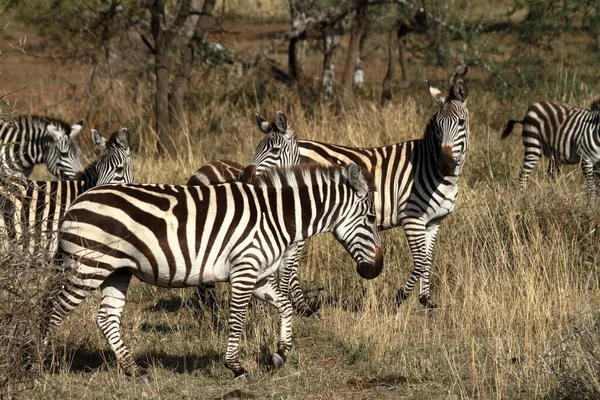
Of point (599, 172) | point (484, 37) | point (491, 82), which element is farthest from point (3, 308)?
point (484, 37)

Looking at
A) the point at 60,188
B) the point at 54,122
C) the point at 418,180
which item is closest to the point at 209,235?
the point at 60,188

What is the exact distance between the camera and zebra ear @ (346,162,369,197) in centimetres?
664

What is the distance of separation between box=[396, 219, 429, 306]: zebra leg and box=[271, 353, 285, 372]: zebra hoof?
7.63 ft

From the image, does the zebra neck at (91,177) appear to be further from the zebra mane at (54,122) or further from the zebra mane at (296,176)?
the zebra mane at (296,176)

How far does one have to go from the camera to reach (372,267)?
674 cm

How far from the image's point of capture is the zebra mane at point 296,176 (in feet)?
22.0

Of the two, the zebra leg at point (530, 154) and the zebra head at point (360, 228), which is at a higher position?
the zebra leg at point (530, 154)

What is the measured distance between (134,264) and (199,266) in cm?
44

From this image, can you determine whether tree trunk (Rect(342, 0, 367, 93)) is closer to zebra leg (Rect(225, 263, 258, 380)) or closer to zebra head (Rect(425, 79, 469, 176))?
zebra head (Rect(425, 79, 469, 176))

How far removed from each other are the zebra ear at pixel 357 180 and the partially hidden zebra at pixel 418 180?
6.02 feet

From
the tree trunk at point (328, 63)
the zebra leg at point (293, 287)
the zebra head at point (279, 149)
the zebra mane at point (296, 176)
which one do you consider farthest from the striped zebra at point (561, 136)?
the tree trunk at point (328, 63)

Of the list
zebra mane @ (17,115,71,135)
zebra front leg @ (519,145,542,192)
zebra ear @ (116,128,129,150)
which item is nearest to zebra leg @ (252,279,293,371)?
zebra ear @ (116,128,129,150)

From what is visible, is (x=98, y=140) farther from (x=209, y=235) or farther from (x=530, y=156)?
(x=530, y=156)

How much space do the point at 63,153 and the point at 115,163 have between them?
6.98 ft
